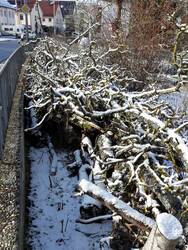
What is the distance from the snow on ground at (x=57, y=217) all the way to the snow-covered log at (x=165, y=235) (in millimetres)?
2634

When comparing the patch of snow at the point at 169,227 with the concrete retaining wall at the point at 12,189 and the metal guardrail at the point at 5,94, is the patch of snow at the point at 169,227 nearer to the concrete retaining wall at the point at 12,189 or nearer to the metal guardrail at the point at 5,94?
the concrete retaining wall at the point at 12,189

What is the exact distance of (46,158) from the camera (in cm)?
704

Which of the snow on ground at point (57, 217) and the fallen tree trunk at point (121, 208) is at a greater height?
the fallen tree trunk at point (121, 208)

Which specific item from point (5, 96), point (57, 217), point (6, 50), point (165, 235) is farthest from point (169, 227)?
point (6, 50)

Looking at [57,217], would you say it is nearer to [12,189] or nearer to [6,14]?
[12,189]

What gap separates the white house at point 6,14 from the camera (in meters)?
69.6

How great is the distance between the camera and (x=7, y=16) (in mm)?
72938

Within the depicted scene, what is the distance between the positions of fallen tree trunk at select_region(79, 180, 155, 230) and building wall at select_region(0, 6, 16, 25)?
70122 millimetres

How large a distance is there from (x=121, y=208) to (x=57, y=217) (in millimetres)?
1884

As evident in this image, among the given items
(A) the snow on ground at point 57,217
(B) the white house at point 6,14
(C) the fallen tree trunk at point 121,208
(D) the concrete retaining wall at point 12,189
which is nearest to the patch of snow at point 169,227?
(C) the fallen tree trunk at point 121,208

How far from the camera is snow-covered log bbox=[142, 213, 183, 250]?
1.91 m

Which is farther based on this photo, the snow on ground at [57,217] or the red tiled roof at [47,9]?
the red tiled roof at [47,9]

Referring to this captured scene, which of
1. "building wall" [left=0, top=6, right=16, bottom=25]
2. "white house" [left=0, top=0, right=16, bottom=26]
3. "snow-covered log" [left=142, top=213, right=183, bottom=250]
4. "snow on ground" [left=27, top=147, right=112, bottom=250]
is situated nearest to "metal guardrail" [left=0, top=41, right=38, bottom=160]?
"snow on ground" [left=27, top=147, right=112, bottom=250]

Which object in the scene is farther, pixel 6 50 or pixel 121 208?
pixel 6 50
